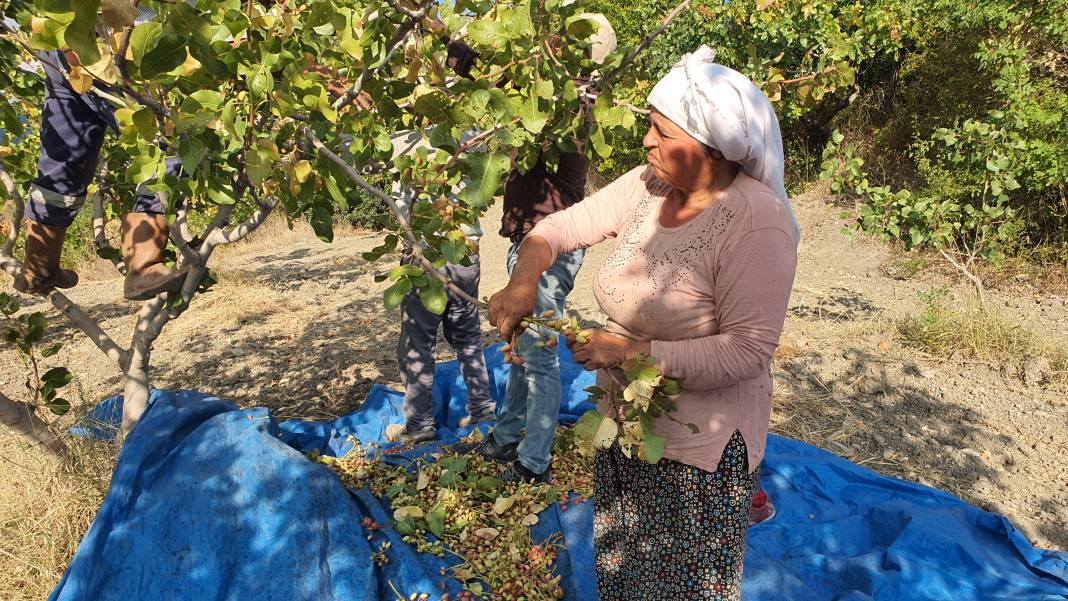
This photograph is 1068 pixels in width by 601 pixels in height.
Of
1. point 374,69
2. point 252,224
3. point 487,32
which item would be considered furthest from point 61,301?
point 487,32

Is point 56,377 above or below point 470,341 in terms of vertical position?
above

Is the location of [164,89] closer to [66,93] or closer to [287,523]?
[66,93]

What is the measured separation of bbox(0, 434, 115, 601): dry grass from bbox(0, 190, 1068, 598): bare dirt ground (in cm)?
3

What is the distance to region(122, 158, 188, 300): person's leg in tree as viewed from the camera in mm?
2379

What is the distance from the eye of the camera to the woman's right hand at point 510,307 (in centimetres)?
164

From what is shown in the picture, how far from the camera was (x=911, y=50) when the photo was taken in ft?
28.4

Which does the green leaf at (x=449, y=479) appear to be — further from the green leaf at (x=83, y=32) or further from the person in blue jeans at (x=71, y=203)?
the green leaf at (x=83, y=32)

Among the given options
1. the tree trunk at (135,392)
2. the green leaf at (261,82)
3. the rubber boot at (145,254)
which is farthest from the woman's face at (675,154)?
the tree trunk at (135,392)

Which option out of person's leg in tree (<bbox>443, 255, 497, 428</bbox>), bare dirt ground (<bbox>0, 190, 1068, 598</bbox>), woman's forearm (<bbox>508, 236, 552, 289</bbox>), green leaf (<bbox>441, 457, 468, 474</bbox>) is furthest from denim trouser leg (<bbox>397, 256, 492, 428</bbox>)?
woman's forearm (<bbox>508, 236, 552, 289</bbox>)

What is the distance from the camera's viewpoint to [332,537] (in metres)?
2.34

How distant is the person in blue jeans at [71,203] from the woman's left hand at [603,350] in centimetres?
147

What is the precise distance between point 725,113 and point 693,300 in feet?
1.43

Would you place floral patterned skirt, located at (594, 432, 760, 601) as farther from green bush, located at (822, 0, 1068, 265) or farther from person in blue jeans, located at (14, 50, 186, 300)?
green bush, located at (822, 0, 1068, 265)

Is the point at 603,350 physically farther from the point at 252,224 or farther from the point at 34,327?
the point at 34,327
